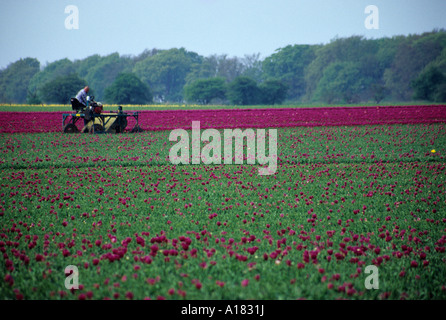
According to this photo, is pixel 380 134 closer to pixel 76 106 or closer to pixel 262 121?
Result: pixel 262 121

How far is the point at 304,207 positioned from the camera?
6852 millimetres

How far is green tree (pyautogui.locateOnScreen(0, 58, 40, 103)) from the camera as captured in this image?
462 ft

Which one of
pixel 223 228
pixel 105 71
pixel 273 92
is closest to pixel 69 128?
pixel 223 228

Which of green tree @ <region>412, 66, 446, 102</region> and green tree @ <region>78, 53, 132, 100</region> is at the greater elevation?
green tree @ <region>78, 53, 132, 100</region>

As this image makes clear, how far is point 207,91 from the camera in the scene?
97375 mm

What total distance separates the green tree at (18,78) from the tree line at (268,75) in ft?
1.20

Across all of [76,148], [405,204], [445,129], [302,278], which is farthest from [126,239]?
[445,129]

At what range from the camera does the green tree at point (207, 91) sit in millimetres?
97562

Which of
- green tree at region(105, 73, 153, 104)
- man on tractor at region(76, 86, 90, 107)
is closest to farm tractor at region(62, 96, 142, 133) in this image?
man on tractor at region(76, 86, 90, 107)

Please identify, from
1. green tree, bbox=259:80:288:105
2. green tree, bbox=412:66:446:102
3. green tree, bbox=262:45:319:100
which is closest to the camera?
green tree, bbox=412:66:446:102

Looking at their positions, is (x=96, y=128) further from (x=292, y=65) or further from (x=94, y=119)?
(x=292, y=65)

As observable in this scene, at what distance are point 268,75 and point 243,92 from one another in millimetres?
47274

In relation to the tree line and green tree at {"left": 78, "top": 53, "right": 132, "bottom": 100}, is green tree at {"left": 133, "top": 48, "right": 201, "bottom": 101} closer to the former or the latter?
the tree line

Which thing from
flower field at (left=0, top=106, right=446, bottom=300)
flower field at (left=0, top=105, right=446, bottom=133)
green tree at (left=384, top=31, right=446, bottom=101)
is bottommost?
flower field at (left=0, top=106, right=446, bottom=300)
